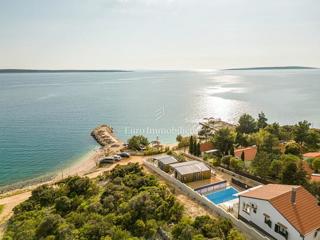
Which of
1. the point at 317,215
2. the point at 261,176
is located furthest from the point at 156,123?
the point at 317,215

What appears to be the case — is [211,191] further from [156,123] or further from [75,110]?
[75,110]

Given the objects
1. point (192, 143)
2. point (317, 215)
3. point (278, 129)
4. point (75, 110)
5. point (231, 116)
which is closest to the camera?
point (317, 215)

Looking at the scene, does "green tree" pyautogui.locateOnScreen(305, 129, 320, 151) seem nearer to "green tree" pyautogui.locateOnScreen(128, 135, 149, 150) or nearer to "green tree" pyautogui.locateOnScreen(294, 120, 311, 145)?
"green tree" pyautogui.locateOnScreen(294, 120, 311, 145)

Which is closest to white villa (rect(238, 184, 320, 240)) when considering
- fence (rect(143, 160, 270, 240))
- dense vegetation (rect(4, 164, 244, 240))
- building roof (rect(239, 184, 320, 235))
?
building roof (rect(239, 184, 320, 235))

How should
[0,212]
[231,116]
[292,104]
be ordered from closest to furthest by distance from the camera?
[0,212], [231,116], [292,104]

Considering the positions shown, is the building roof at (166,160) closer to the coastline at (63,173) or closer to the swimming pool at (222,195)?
the swimming pool at (222,195)

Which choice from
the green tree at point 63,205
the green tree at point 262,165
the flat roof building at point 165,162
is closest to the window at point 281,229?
the green tree at point 262,165

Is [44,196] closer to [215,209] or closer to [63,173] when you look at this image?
[63,173]

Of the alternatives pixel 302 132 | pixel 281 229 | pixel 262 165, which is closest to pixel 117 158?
pixel 262 165
